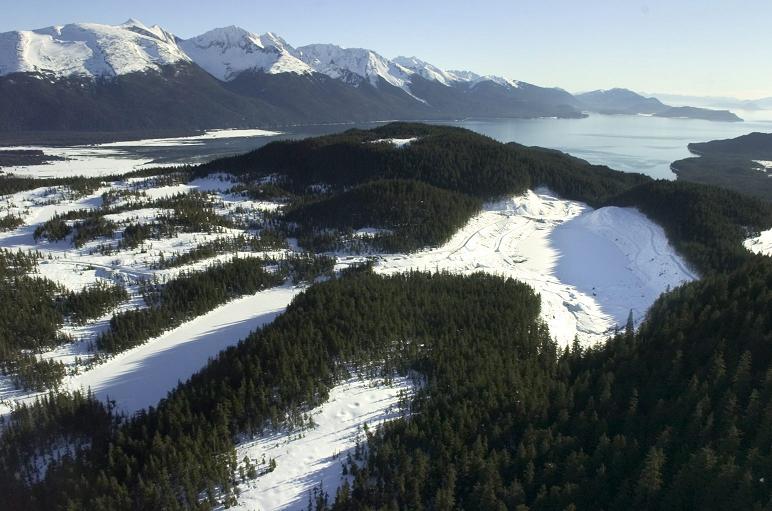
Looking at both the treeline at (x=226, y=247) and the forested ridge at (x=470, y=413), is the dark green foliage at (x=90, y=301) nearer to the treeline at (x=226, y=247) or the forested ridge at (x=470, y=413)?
the forested ridge at (x=470, y=413)

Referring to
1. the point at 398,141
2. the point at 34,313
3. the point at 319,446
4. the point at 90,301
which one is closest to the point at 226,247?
the point at 90,301

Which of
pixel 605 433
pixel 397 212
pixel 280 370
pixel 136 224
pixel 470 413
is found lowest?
pixel 470 413

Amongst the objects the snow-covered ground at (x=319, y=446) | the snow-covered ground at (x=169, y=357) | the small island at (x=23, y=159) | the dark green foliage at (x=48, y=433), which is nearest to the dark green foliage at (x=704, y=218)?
the snow-covered ground at (x=319, y=446)

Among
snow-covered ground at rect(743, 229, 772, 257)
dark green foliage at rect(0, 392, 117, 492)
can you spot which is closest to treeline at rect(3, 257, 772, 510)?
dark green foliage at rect(0, 392, 117, 492)

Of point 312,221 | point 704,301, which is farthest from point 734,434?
point 312,221

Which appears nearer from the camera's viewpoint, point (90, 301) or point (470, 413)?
point (470, 413)

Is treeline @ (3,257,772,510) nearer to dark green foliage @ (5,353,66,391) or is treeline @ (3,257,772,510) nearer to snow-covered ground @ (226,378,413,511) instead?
snow-covered ground @ (226,378,413,511)

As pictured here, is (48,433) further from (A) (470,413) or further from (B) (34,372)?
(A) (470,413)
